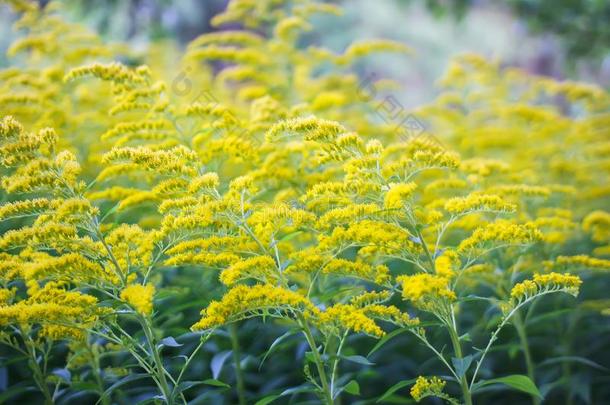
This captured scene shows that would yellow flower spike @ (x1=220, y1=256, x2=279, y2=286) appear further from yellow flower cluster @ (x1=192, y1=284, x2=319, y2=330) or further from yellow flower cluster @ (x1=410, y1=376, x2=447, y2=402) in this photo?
yellow flower cluster @ (x1=410, y1=376, x2=447, y2=402)

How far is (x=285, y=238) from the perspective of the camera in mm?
3314

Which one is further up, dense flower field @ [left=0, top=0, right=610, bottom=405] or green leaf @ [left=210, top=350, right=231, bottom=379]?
dense flower field @ [left=0, top=0, right=610, bottom=405]

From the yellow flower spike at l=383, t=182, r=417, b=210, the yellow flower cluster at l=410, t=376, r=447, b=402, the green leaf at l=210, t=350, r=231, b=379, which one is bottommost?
the green leaf at l=210, t=350, r=231, b=379

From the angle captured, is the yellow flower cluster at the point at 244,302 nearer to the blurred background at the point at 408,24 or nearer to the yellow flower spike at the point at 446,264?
the yellow flower spike at the point at 446,264

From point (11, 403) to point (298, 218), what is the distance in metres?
2.68

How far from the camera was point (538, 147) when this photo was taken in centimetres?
566

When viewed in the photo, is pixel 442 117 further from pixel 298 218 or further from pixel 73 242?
pixel 73 242

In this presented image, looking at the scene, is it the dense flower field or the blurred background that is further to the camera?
the blurred background

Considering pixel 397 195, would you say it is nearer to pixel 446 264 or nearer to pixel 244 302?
pixel 446 264

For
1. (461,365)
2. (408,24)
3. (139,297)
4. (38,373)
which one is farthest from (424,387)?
(408,24)

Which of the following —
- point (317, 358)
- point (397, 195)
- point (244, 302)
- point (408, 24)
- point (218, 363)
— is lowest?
point (218, 363)

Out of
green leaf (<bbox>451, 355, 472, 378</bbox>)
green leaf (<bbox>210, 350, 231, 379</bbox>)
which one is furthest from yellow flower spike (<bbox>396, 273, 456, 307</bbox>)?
green leaf (<bbox>210, 350, 231, 379</bbox>)

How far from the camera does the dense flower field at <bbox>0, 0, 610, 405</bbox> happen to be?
2955 mm

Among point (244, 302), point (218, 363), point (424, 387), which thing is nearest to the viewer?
point (244, 302)
